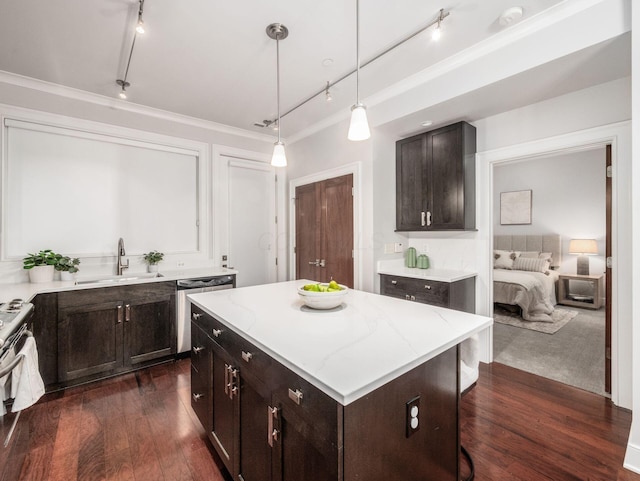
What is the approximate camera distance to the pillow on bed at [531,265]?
5215mm

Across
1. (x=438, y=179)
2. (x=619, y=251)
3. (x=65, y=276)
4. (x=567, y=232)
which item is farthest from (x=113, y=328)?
(x=567, y=232)

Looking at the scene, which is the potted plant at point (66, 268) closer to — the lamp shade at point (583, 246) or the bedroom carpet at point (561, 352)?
the bedroom carpet at point (561, 352)

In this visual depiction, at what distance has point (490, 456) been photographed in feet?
5.78

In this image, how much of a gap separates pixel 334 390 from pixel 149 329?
2.76 meters

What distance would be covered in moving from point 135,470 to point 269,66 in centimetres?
302

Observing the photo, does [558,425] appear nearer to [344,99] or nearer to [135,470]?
[135,470]

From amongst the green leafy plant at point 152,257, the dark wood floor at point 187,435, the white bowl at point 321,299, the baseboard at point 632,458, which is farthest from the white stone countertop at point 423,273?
the green leafy plant at point 152,257

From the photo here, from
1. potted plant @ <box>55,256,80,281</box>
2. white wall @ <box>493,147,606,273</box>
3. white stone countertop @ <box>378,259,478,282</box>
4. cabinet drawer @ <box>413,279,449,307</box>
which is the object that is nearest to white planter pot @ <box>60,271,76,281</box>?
potted plant @ <box>55,256,80,281</box>

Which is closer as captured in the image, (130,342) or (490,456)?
(490,456)

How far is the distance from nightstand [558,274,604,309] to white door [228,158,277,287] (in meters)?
5.11

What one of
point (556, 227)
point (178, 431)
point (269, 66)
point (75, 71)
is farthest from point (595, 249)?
point (75, 71)

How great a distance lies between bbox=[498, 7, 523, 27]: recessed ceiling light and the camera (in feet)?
6.16

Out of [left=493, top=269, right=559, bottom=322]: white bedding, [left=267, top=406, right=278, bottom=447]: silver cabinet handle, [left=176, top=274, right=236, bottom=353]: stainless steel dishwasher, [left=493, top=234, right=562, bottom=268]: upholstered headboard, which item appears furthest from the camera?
[left=493, top=234, right=562, bottom=268]: upholstered headboard

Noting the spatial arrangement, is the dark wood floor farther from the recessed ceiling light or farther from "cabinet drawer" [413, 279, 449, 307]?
the recessed ceiling light
